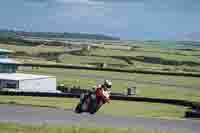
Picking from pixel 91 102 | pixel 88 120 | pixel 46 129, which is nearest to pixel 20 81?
pixel 91 102

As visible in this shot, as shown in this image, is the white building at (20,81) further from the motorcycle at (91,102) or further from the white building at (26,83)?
the motorcycle at (91,102)

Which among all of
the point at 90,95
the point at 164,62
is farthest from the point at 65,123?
the point at 164,62

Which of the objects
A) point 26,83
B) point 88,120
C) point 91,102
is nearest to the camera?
point 88,120

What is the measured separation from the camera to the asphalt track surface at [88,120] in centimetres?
1653

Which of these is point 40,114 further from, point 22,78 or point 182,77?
point 182,77

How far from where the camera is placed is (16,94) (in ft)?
114

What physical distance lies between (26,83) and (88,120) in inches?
1347

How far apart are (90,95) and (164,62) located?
128m

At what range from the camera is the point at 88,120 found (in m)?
17.2

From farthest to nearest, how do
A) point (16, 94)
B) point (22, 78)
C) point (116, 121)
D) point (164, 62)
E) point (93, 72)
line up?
point (164, 62) → point (93, 72) → point (22, 78) → point (16, 94) → point (116, 121)

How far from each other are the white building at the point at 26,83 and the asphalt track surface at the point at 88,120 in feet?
96.2

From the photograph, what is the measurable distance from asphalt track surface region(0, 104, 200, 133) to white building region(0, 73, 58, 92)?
2931cm

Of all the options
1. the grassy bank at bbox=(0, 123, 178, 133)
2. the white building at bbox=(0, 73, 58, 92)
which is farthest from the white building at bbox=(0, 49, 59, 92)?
the grassy bank at bbox=(0, 123, 178, 133)

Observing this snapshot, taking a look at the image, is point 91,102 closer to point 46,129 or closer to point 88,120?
point 88,120
